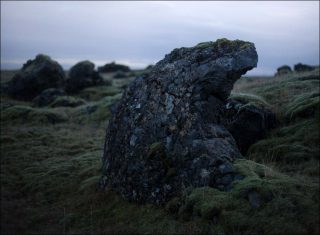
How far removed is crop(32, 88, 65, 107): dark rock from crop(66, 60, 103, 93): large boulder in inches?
201

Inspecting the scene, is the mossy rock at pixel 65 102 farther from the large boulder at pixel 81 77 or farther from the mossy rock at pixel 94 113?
the large boulder at pixel 81 77

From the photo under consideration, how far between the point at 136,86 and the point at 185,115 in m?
3.91

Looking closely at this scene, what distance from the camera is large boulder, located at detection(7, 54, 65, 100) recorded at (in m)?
55.5

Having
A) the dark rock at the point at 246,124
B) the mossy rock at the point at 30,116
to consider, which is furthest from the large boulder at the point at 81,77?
the dark rock at the point at 246,124

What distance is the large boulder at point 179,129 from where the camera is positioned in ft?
47.9

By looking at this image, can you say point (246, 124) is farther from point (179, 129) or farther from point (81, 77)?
point (81, 77)

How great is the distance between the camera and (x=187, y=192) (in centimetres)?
1397

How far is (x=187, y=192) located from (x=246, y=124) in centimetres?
703

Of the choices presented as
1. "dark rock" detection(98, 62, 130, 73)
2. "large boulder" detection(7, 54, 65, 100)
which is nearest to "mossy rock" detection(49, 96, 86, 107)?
"large boulder" detection(7, 54, 65, 100)

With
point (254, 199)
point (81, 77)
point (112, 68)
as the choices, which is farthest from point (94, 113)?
point (112, 68)

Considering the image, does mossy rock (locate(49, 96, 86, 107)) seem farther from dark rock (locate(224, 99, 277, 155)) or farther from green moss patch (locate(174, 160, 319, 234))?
green moss patch (locate(174, 160, 319, 234))

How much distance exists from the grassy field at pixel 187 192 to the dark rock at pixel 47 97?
70.1ft

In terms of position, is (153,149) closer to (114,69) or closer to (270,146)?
(270,146)

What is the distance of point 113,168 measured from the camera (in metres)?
17.6
